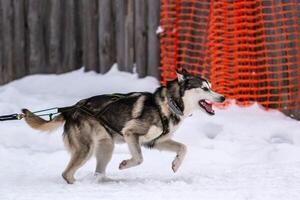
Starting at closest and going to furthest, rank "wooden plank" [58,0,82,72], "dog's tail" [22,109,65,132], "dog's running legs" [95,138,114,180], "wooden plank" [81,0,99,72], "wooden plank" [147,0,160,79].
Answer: "dog's tail" [22,109,65,132]
"dog's running legs" [95,138,114,180]
"wooden plank" [147,0,160,79]
"wooden plank" [81,0,99,72]
"wooden plank" [58,0,82,72]

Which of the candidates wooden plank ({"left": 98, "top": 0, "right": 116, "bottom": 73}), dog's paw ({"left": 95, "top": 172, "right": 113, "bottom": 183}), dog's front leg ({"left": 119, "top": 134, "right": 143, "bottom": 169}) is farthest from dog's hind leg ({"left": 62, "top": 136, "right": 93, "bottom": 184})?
wooden plank ({"left": 98, "top": 0, "right": 116, "bottom": 73})

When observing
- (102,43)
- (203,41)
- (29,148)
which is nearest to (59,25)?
(102,43)

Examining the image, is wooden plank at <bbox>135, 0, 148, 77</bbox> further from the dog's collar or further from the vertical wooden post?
the dog's collar

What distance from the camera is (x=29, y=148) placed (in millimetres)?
8484

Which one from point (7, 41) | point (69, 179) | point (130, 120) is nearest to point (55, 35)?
point (7, 41)

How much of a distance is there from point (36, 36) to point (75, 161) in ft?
16.3

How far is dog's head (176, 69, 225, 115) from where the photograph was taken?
6938mm

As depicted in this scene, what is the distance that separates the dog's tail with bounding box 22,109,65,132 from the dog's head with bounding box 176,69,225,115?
131cm

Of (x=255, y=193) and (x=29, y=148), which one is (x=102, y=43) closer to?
(x=29, y=148)

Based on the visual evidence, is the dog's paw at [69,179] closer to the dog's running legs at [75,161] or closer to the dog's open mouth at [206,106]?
the dog's running legs at [75,161]

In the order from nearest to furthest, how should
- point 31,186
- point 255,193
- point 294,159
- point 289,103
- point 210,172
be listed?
point 255,193
point 31,186
point 210,172
point 294,159
point 289,103

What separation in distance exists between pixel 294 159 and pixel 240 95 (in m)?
2.10

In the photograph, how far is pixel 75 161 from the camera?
6.74 meters

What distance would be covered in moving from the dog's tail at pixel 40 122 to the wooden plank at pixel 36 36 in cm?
454
